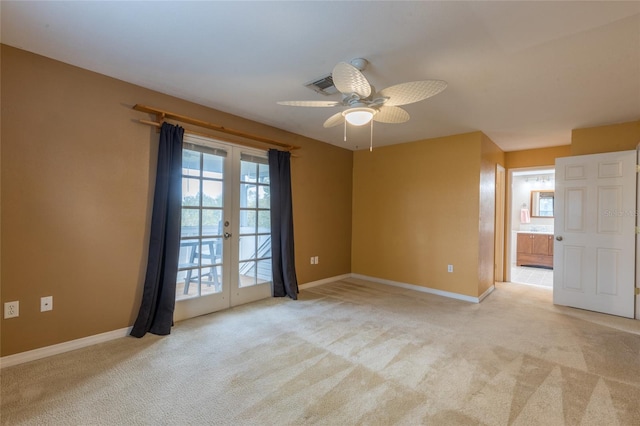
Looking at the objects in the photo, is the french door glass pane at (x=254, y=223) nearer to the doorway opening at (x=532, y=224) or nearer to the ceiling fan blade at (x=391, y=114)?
the ceiling fan blade at (x=391, y=114)

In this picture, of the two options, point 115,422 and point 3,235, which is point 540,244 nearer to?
point 115,422

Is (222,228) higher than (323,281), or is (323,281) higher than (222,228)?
(222,228)

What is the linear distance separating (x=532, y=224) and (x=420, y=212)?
477 cm

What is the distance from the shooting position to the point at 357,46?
2.08 meters

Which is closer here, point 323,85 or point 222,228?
point 323,85

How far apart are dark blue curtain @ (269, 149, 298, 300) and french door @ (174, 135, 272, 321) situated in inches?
4.5

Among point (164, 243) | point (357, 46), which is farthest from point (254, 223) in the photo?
point (357, 46)

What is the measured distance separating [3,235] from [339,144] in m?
4.25

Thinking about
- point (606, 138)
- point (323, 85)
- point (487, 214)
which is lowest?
point (487, 214)

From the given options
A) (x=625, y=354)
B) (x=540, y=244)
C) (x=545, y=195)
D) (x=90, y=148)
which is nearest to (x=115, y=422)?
(x=90, y=148)

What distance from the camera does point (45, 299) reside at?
2.37m

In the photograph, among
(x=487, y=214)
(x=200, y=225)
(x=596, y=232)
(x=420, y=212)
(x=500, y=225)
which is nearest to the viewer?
(x=200, y=225)

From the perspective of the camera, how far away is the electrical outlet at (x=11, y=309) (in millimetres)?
2211

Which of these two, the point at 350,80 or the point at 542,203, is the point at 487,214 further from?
the point at 542,203
